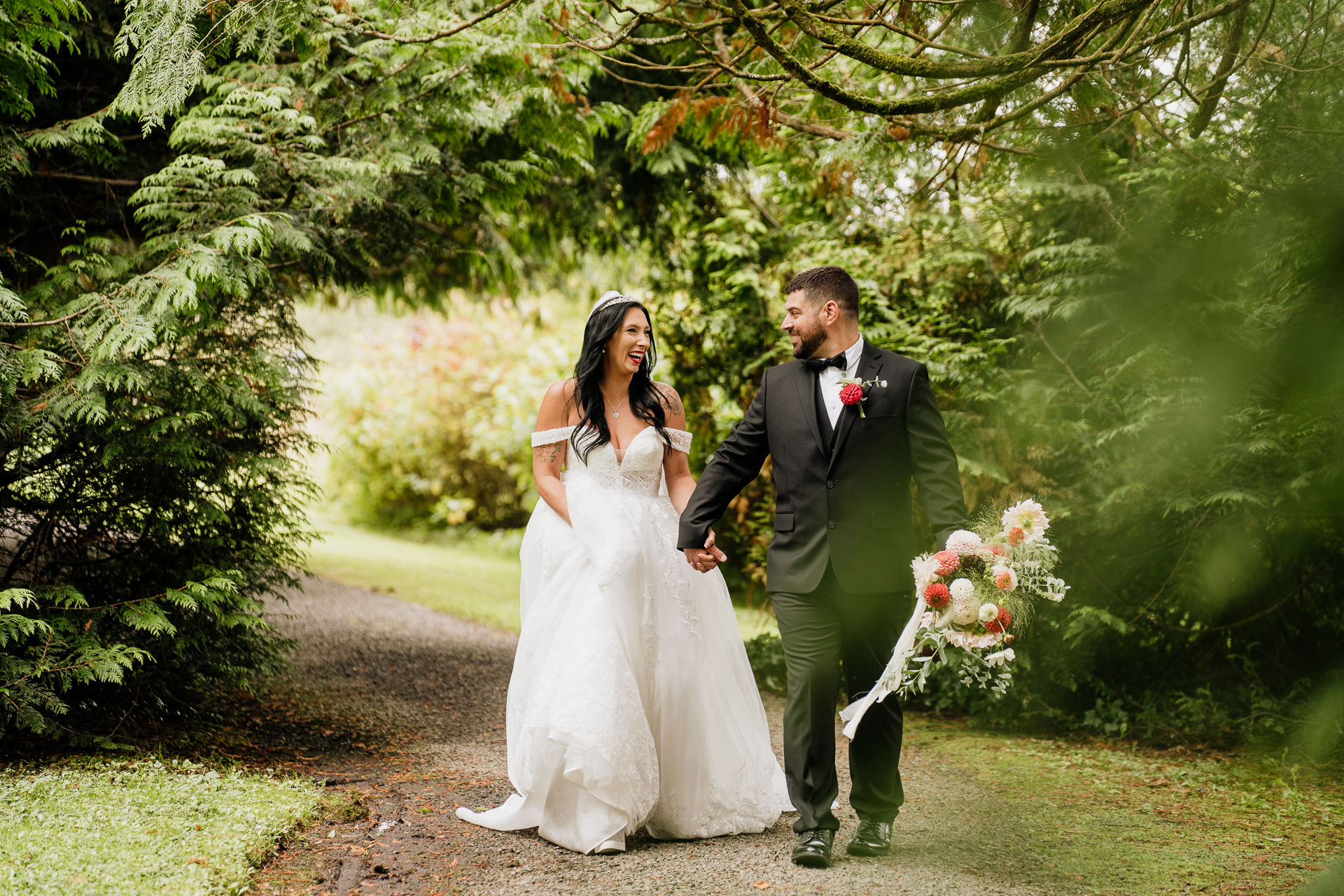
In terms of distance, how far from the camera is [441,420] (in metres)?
16.5

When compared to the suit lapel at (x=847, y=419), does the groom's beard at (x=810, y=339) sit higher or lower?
higher

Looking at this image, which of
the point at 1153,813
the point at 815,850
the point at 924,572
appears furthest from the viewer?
the point at 1153,813

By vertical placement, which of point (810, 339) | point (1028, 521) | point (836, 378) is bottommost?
point (1028, 521)

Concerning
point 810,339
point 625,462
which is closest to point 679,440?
point 625,462

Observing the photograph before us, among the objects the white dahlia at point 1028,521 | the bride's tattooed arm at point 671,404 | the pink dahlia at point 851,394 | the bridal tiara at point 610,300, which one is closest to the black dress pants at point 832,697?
the white dahlia at point 1028,521

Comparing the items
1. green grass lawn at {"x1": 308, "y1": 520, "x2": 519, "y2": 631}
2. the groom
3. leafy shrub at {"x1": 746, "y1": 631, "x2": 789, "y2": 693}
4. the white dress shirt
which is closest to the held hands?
the groom

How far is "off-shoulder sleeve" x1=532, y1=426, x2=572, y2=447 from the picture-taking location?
15.1 ft

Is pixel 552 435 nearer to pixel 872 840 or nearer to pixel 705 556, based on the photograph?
pixel 705 556

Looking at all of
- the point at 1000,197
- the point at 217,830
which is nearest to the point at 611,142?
the point at 1000,197

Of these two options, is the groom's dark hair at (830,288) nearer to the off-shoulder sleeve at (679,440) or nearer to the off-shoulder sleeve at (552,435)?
the off-shoulder sleeve at (679,440)

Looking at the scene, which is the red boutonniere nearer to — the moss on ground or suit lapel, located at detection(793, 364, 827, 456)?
suit lapel, located at detection(793, 364, 827, 456)

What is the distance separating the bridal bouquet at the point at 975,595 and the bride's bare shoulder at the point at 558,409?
1804 mm

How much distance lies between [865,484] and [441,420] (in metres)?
13.5

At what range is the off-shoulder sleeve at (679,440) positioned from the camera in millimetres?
4695
